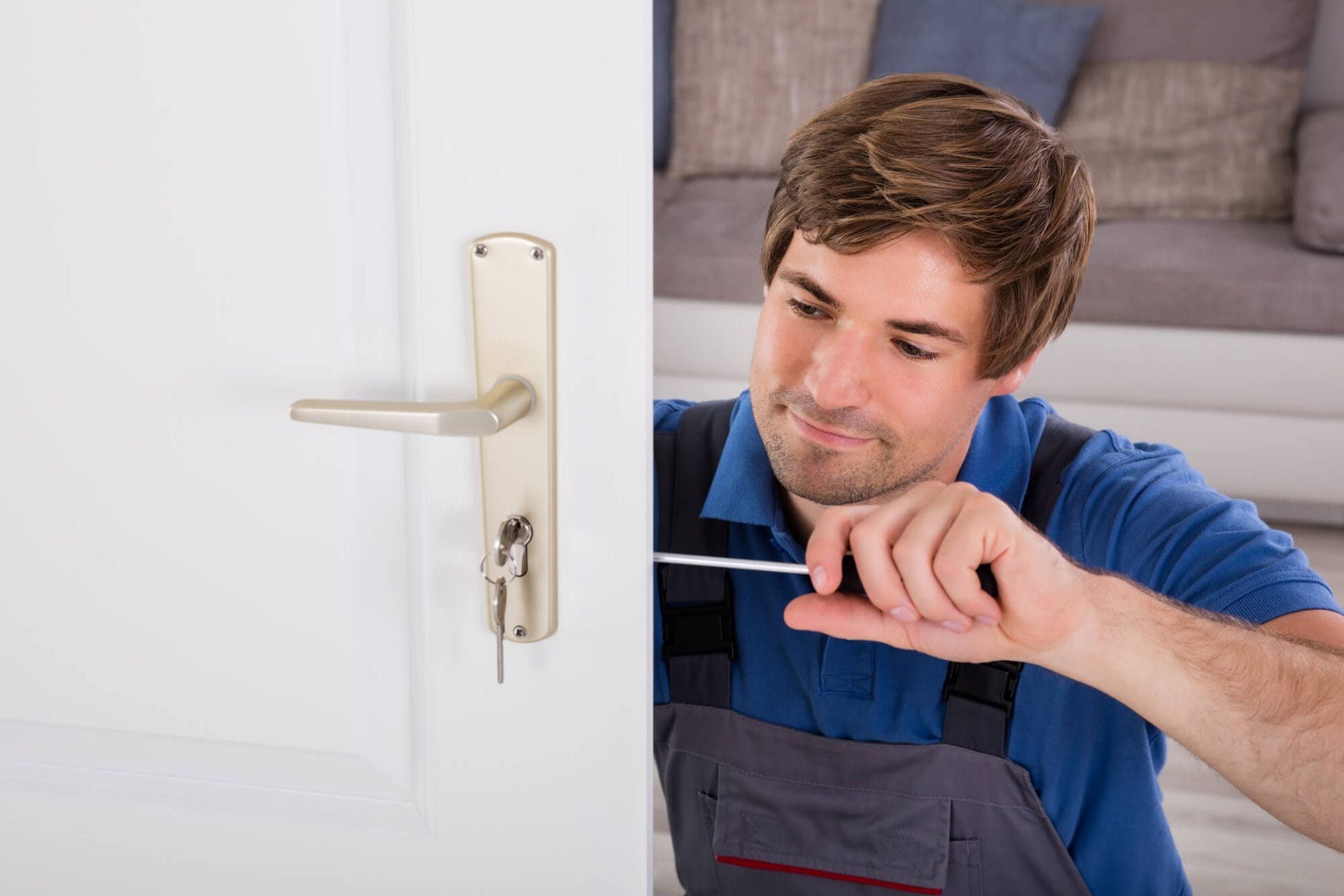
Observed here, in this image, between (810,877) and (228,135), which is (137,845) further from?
(810,877)

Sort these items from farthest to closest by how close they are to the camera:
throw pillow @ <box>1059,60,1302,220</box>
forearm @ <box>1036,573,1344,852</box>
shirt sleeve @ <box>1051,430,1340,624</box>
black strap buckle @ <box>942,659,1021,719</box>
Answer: throw pillow @ <box>1059,60,1302,220</box>, black strap buckle @ <box>942,659,1021,719</box>, shirt sleeve @ <box>1051,430,1340,624</box>, forearm @ <box>1036,573,1344,852</box>

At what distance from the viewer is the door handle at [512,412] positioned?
0.51 m

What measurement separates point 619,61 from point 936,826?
71 centimetres

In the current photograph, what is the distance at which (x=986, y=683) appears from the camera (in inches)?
35.8

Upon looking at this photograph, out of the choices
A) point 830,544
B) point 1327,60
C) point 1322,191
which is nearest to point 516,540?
point 830,544

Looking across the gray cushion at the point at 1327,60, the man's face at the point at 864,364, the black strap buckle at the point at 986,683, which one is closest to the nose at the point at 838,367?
the man's face at the point at 864,364

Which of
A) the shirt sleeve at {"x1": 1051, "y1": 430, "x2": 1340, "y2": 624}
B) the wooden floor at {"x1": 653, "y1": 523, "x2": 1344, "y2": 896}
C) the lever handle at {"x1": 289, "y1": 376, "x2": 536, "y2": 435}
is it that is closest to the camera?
the lever handle at {"x1": 289, "y1": 376, "x2": 536, "y2": 435}

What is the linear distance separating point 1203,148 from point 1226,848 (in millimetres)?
1517

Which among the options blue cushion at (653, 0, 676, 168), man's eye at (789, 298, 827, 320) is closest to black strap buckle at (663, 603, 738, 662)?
man's eye at (789, 298, 827, 320)

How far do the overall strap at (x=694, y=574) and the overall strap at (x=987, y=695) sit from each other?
0.59 feet

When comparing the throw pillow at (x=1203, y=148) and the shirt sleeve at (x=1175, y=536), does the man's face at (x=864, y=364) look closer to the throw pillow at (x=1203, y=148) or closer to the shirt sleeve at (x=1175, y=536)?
the shirt sleeve at (x=1175, y=536)

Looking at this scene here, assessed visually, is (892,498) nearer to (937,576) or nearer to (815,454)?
(815,454)

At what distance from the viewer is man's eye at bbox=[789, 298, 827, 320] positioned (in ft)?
3.26

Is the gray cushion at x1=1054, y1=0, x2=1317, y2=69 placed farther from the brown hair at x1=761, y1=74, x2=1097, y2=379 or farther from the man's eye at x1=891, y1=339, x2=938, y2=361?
the man's eye at x1=891, y1=339, x2=938, y2=361
